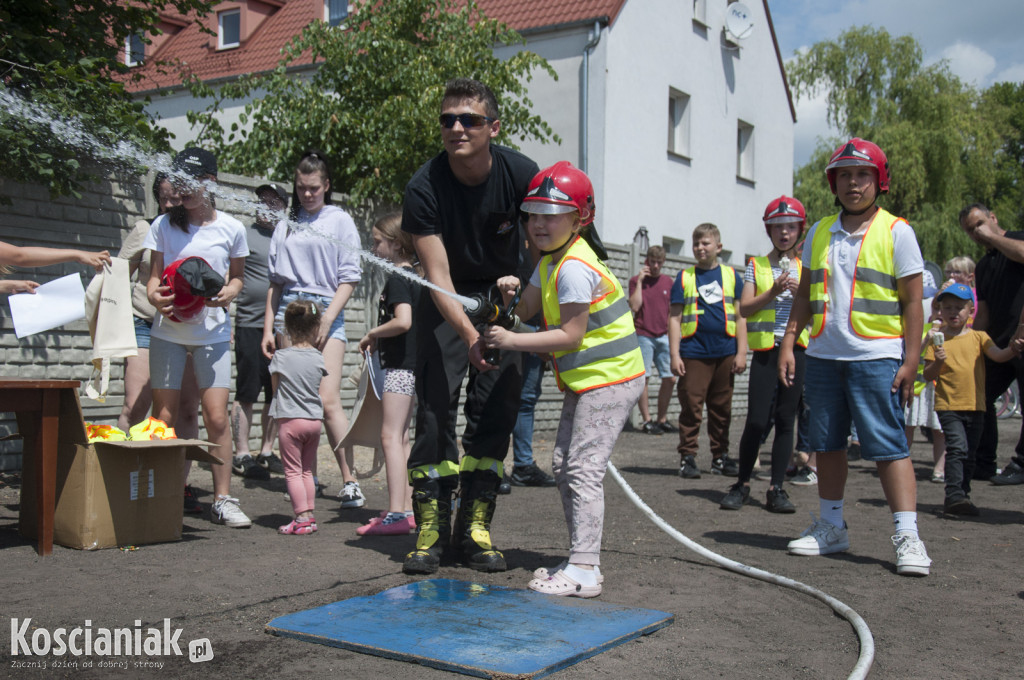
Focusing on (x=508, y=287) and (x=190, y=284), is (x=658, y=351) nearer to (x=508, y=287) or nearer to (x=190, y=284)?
(x=190, y=284)

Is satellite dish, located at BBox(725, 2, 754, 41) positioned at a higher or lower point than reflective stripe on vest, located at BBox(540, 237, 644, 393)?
higher

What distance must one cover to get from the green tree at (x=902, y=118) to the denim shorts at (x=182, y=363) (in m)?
28.2

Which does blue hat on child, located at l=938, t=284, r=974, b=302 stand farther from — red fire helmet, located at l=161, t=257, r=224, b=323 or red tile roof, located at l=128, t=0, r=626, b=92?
red tile roof, located at l=128, t=0, r=626, b=92

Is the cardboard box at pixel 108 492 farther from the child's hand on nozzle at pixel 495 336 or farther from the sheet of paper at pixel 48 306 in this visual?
the child's hand on nozzle at pixel 495 336

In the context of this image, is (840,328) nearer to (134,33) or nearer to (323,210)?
(323,210)

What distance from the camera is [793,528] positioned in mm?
5852

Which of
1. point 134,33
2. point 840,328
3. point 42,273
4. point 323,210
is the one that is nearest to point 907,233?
point 840,328

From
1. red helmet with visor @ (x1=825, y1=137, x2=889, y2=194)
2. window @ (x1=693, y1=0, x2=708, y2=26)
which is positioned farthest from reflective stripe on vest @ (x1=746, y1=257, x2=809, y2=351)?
window @ (x1=693, y1=0, x2=708, y2=26)

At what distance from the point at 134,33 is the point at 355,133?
4.34 meters

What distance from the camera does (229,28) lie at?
26.5m

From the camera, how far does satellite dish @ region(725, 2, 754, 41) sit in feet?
74.0

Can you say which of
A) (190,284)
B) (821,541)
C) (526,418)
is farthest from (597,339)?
(526,418)

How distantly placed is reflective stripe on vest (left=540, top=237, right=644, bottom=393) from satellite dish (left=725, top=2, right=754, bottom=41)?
20117mm

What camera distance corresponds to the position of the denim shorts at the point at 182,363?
540cm
